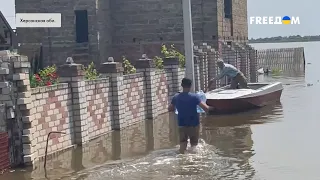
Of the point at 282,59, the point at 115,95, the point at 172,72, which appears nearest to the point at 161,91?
the point at 172,72

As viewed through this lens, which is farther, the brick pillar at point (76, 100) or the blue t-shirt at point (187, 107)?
the brick pillar at point (76, 100)

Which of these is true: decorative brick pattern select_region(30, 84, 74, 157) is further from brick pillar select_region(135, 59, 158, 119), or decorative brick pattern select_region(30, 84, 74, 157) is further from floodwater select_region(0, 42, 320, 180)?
brick pillar select_region(135, 59, 158, 119)

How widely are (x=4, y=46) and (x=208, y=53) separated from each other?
8.08 metres

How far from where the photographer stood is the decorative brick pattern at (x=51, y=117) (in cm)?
1101

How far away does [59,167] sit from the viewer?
10.4 m

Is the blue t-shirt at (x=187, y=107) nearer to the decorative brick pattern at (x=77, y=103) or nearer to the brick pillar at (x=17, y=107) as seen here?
the decorative brick pattern at (x=77, y=103)

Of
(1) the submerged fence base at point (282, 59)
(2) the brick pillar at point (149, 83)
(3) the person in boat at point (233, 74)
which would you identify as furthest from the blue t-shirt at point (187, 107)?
(1) the submerged fence base at point (282, 59)

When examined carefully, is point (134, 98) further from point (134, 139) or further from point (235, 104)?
point (235, 104)

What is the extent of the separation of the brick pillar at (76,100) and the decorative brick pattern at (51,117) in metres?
0.12

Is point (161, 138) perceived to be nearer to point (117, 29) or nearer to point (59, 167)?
point (59, 167)

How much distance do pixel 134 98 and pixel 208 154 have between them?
542cm

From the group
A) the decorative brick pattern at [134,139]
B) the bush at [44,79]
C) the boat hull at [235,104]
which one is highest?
the bush at [44,79]

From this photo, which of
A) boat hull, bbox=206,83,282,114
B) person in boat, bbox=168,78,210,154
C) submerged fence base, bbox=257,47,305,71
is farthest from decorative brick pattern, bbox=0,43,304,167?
submerged fence base, bbox=257,47,305,71

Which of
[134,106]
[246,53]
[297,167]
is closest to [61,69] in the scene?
[134,106]
